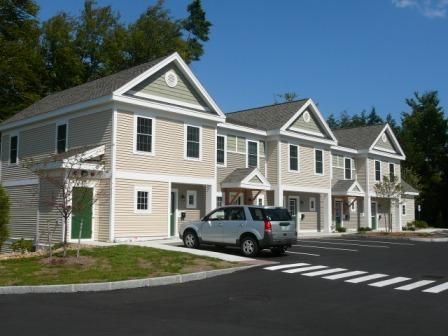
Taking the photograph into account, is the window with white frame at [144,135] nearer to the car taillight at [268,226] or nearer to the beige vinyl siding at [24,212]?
the beige vinyl siding at [24,212]

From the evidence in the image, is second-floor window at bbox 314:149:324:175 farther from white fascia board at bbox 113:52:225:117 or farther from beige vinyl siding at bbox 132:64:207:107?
beige vinyl siding at bbox 132:64:207:107

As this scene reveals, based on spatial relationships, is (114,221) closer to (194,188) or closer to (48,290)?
(194,188)

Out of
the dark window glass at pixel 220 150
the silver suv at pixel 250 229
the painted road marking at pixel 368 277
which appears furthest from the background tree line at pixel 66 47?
the painted road marking at pixel 368 277

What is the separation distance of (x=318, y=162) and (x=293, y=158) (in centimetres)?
279

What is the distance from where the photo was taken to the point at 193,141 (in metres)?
24.8

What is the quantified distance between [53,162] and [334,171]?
74.5 feet

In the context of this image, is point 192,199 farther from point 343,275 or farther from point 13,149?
point 343,275

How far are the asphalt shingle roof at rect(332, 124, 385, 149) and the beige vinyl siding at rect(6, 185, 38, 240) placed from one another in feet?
77.0

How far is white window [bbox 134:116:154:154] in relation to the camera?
73.7 feet

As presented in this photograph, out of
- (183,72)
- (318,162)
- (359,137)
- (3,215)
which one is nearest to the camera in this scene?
(3,215)

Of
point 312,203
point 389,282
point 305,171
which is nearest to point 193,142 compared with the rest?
point 305,171

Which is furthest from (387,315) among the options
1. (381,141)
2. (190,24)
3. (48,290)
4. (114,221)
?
(190,24)

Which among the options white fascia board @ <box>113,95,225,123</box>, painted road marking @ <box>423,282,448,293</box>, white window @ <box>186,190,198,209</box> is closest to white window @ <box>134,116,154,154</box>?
white fascia board @ <box>113,95,225,123</box>

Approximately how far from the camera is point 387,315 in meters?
9.27
